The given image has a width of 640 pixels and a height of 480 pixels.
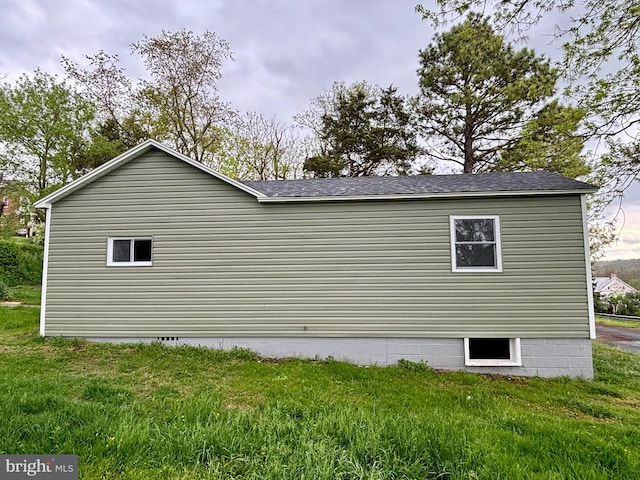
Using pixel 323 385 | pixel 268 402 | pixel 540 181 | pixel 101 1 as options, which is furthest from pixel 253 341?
pixel 101 1

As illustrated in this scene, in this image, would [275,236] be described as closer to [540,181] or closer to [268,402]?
[268,402]

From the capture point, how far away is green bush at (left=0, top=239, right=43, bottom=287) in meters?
15.7

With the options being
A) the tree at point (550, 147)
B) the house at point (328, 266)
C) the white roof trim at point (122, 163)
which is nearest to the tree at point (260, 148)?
the tree at point (550, 147)

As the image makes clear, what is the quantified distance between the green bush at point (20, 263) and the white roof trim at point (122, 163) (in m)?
11.9

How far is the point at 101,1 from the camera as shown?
35.2ft

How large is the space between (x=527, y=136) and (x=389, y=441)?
6.88 metres

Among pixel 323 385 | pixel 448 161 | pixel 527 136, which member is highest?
pixel 448 161

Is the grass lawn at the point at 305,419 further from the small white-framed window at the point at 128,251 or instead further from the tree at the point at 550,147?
the tree at the point at 550,147

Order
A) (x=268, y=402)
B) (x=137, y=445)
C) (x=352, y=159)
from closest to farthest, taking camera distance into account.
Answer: (x=137, y=445) → (x=268, y=402) → (x=352, y=159)

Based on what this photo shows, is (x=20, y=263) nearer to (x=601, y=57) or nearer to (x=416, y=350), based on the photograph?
(x=416, y=350)

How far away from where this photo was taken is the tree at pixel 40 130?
1552cm

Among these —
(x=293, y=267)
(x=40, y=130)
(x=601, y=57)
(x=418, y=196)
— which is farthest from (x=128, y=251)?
(x=40, y=130)

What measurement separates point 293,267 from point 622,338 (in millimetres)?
12618

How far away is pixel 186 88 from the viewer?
19.3 meters
